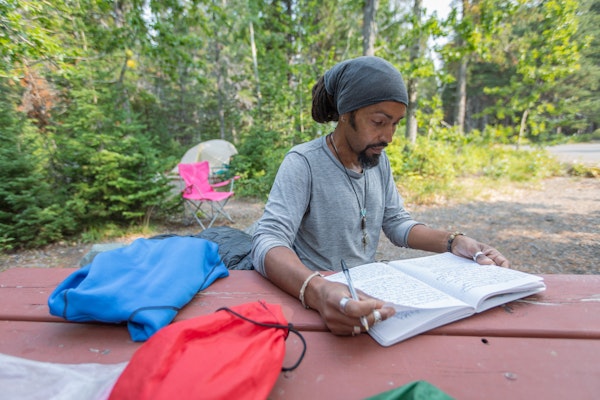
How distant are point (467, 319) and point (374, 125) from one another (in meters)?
0.81

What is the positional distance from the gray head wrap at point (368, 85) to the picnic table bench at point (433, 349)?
812 millimetres

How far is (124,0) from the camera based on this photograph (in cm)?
691

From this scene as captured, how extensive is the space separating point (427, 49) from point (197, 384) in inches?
334

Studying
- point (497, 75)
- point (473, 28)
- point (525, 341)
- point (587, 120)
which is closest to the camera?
point (525, 341)

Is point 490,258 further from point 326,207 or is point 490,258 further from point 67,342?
point 67,342

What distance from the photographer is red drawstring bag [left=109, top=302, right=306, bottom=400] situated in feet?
1.72

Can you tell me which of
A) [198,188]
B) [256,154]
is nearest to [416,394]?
[198,188]

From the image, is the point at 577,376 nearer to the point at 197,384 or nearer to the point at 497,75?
the point at 197,384

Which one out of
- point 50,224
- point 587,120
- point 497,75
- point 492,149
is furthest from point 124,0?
point 497,75

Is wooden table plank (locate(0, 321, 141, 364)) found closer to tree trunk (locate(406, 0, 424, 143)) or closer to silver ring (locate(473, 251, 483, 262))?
silver ring (locate(473, 251, 483, 262))

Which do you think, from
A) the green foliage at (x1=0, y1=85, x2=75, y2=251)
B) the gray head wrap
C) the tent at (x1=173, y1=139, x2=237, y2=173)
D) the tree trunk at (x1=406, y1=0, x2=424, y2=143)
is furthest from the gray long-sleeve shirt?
the tent at (x1=173, y1=139, x2=237, y2=173)

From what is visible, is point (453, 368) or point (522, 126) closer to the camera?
point (453, 368)

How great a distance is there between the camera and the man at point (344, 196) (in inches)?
47.4

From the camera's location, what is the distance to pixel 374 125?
1322 mm
